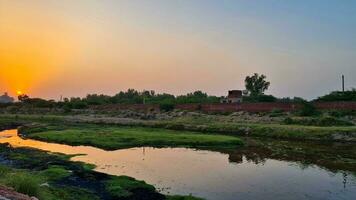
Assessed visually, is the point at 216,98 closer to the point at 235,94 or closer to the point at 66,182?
the point at 235,94

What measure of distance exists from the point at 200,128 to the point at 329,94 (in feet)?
117

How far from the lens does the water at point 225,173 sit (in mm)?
24797

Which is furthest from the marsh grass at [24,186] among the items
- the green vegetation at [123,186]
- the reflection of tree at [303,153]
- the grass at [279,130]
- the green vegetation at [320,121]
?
the green vegetation at [320,121]

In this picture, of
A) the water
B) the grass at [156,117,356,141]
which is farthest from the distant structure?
the water

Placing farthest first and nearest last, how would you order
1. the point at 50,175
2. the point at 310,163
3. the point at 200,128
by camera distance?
the point at 200,128
the point at 310,163
the point at 50,175

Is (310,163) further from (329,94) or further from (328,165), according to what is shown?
(329,94)

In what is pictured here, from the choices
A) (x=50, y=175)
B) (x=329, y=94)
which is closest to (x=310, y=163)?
(x=50, y=175)

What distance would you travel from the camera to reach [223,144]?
159ft

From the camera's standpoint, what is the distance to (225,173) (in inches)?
1232

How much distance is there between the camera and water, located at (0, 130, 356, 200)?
2480 centimetres

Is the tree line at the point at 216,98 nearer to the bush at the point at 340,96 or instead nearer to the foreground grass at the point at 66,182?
the bush at the point at 340,96

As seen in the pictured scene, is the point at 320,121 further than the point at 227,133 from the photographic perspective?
Yes

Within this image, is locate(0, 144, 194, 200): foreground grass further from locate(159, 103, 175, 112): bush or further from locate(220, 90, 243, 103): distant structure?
locate(220, 90, 243, 103): distant structure

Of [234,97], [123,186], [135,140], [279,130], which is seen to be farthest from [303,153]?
[234,97]
